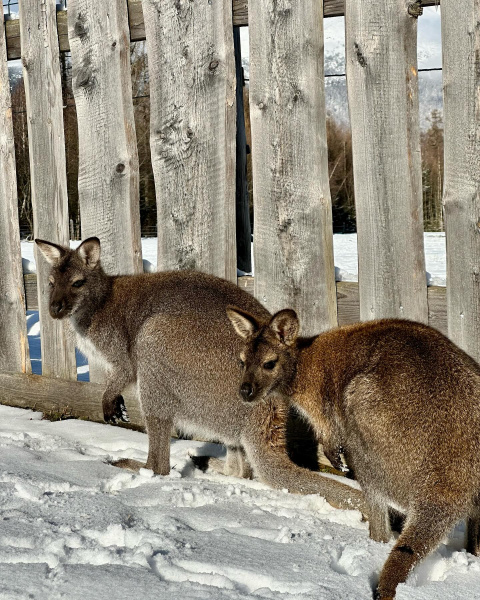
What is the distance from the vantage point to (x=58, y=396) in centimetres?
643

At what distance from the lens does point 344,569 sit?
3467 millimetres

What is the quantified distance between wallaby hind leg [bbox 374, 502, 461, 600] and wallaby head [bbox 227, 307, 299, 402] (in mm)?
1176

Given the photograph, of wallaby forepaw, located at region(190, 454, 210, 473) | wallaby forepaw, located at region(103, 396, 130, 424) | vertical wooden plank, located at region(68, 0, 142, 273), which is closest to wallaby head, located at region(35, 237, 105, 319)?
vertical wooden plank, located at region(68, 0, 142, 273)

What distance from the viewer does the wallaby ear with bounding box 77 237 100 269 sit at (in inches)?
217

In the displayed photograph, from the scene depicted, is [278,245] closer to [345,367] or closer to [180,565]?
[345,367]

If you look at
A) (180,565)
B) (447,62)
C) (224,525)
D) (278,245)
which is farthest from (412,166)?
(180,565)

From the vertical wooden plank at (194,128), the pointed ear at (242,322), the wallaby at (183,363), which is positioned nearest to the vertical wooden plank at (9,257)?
the wallaby at (183,363)

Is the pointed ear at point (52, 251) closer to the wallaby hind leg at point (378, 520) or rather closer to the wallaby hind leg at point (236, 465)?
the wallaby hind leg at point (236, 465)

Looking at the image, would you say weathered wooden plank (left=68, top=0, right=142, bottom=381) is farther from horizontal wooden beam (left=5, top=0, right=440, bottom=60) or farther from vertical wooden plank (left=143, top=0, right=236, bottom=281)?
vertical wooden plank (left=143, top=0, right=236, bottom=281)

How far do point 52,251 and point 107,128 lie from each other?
98 centimetres

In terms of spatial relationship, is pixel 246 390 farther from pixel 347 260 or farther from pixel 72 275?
pixel 347 260

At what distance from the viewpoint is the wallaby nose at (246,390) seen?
4.40 m

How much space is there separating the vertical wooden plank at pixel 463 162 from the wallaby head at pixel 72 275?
2.37m

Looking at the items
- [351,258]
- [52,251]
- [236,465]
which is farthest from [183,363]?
[351,258]
